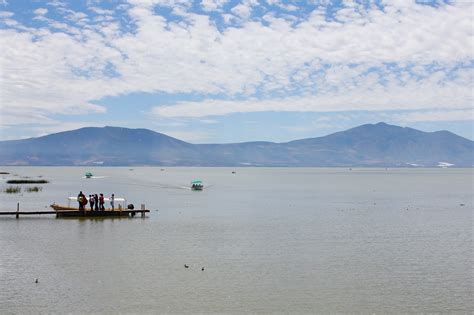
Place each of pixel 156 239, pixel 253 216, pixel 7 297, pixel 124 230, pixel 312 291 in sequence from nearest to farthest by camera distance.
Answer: pixel 7 297
pixel 312 291
pixel 156 239
pixel 124 230
pixel 253 216

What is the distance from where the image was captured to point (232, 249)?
42531mm

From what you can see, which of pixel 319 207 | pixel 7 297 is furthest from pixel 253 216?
pixel 7 297

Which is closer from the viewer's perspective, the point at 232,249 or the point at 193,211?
the point at 232,249

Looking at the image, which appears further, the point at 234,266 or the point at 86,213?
the point at 86,213

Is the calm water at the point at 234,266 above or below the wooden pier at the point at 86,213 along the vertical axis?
below

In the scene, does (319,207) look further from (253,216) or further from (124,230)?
(124,230)

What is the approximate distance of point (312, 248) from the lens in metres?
43.2

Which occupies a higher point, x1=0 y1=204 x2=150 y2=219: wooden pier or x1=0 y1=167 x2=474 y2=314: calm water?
x1=0 y1=204 x2=150 y2=219: wooden pier

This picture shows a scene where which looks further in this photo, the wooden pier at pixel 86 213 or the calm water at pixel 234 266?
the wooden pier at pixel 86 213

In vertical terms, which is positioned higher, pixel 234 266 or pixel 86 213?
pixel 86 213

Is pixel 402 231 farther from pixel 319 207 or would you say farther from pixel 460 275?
pixel 319 207

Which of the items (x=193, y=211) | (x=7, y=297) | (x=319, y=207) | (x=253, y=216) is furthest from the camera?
(x=319, y=207)

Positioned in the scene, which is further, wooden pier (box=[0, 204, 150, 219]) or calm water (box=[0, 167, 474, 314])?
wooden pier (box=[0, 204, 150, 219])

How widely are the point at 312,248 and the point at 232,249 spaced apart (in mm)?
6409
